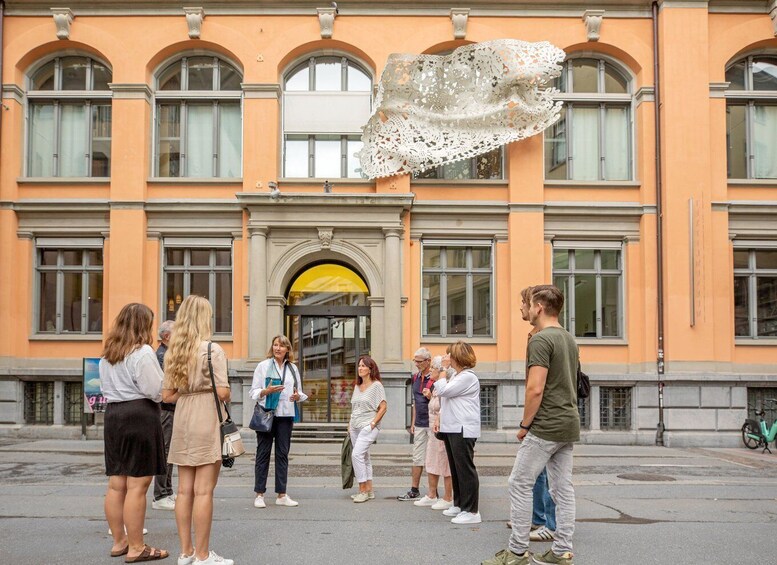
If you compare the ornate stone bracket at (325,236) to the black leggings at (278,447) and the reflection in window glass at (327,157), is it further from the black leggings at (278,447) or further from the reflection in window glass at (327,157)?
the black leggings at (278,447)

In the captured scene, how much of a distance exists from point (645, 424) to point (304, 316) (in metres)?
8.36

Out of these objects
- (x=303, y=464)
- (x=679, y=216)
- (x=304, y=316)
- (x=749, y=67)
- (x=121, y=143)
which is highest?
(x=749, y=67)

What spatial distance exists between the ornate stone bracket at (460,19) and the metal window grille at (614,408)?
905 centimetres

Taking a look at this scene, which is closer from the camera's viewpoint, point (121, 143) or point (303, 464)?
point (303, 464)


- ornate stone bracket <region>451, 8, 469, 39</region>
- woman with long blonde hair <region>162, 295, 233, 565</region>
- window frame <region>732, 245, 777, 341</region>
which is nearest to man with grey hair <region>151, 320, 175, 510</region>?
woman with long blonde hair <region>162, 295, 233, 565</region>

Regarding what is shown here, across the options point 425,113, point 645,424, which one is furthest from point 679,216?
point 425,113

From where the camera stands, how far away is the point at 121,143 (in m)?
19.4

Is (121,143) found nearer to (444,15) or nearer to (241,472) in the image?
(444,15)

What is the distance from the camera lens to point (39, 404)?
19281 millimetres

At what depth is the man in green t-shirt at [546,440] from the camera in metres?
6.29

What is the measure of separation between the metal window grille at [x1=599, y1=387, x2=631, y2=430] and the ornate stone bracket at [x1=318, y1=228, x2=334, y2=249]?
23.7 feet

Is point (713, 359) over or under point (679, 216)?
under

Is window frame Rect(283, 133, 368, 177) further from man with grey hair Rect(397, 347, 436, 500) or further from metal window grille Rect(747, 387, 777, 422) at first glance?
metal window grille Rect(747, 387, 777, 422)

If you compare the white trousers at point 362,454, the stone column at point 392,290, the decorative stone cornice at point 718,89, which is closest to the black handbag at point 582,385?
the white trousers at point 362,454
